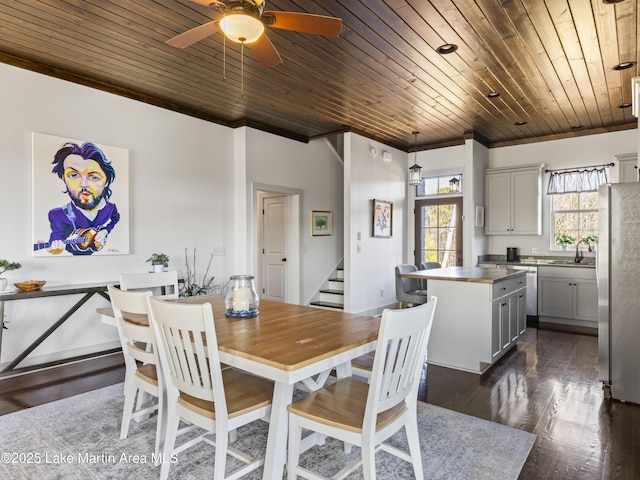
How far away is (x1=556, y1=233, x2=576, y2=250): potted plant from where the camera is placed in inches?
236

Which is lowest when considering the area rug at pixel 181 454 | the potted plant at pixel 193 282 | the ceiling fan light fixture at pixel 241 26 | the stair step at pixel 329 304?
the area rug at pixel 181 454

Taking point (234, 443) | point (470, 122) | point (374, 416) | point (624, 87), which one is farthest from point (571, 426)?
point (470, 122)

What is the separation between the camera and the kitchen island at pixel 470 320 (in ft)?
11.8

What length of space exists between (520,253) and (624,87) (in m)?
2.85

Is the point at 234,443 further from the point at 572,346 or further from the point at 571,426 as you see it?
the point at 572,346

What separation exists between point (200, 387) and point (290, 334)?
470mm

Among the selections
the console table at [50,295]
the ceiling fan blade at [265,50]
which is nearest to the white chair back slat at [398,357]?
the ceiling fan blade at [265,50]

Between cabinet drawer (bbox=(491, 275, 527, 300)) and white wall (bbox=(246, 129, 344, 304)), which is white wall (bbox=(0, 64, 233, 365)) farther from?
cabinet drawer (bbox=(491, 275, 527, 300))

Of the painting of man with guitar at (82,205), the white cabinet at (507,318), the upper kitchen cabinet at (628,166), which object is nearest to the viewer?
the white cabinet at (507,318)

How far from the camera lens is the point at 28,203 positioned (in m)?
3.63

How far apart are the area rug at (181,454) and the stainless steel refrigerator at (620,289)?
3.81 ft

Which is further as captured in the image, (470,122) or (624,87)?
(470,122)

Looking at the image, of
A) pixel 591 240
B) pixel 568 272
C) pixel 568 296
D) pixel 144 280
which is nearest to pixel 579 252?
pixel 591 240

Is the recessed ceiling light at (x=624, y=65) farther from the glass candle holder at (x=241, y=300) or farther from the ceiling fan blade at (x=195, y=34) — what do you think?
the glass candle holder at (x=241, y=300)
